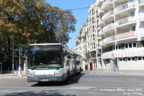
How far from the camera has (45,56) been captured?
594 inches

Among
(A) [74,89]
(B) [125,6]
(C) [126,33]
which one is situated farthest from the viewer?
(B) [125,6]

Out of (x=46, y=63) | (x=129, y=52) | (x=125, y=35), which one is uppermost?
(x=125, y=35)

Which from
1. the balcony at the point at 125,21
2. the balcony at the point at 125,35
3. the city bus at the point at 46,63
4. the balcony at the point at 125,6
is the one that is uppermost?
the balcony at the point at 125,6

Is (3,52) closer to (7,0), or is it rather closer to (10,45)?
(10,45)

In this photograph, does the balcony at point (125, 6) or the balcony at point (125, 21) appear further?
the balcony at point (125, 6)

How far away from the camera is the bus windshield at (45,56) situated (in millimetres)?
14938

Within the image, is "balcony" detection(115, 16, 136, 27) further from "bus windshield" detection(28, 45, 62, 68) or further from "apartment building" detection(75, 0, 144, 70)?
"bus windshield" detection(28, 45, 62, 68)

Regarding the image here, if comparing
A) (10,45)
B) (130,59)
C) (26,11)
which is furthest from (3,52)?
(130,59)

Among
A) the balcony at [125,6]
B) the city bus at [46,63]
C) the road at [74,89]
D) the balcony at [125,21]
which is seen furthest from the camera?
the balcony at [125,6]

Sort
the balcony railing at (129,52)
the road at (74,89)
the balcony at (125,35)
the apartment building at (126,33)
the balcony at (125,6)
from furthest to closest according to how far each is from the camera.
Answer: the balcony at (125,6)
the balcony at (125,35)
the apartment building at (126,33)
the balcony railing at (129,52)
the road at (74,89)

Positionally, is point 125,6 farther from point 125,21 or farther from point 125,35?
point 125,35

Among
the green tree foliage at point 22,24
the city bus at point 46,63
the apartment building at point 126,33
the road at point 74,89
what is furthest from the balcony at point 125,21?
the city bus at point 46,63

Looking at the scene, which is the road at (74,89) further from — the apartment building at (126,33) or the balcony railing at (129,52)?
the apartment building at (126,33)

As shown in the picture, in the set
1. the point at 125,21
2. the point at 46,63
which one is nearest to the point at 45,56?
the point at 46,63
